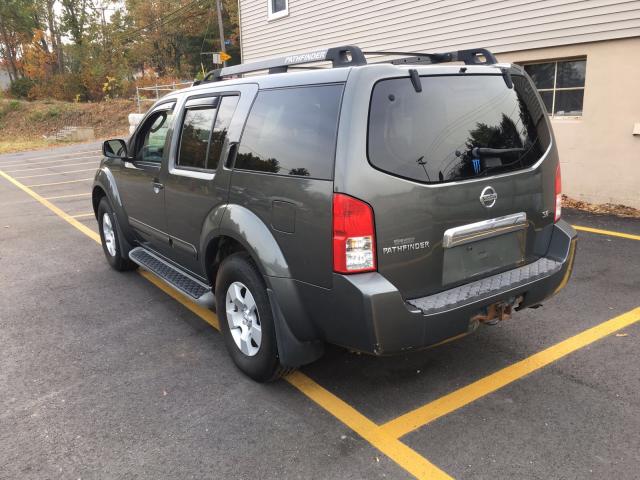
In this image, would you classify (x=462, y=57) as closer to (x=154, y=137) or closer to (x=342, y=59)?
(x=342, y=59)

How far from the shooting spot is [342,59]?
2.99 m

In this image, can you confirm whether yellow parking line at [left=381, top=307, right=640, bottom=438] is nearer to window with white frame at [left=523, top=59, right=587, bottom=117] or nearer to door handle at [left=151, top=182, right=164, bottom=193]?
door handle at [left=151, top=182, right=164, bottom=193]

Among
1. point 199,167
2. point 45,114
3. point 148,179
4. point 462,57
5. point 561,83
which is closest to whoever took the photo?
point 462,57

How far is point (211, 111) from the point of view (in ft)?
12.4

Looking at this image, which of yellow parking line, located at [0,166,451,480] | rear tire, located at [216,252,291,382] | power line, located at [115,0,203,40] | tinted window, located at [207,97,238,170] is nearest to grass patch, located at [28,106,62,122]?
power line, located at [115,0,203,40]

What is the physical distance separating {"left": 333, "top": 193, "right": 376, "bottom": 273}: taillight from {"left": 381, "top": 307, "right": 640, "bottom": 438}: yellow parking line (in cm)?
91

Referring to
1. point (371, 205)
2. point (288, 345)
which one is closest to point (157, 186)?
point (288, 345)

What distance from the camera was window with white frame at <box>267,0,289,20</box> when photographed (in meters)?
13.6

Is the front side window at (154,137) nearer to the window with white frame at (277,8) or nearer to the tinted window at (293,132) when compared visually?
the tinted window at (293,132)

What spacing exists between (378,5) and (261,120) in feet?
29.3

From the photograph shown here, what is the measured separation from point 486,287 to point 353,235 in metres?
0.90

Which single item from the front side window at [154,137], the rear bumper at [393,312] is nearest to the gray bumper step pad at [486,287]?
the rear bumper at [393,312]

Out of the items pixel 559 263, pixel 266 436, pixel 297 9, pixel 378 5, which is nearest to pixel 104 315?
pixel 266 436

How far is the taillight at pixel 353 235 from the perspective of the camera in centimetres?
261
